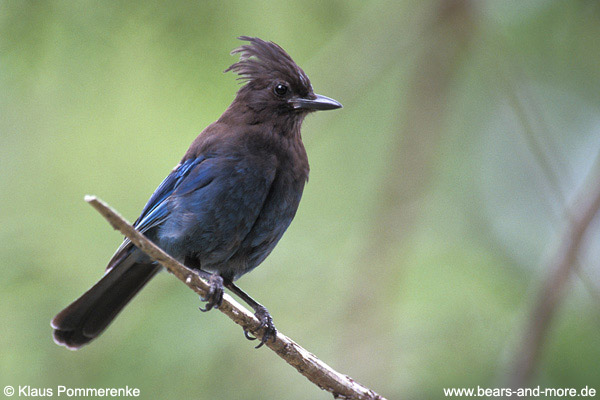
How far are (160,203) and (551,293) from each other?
7.34ft

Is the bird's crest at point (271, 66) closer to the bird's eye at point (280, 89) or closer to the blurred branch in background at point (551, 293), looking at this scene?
the bird's eye at point (280, 89)

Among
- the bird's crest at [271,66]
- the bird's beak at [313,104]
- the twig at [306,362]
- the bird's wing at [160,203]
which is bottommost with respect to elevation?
the twig at [306,362]

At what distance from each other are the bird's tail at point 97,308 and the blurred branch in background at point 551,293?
224 cm

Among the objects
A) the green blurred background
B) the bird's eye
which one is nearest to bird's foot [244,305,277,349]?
the green blurred background

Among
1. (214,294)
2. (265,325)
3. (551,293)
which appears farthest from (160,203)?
(551,293)

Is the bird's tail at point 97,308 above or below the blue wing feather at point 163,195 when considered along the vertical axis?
below

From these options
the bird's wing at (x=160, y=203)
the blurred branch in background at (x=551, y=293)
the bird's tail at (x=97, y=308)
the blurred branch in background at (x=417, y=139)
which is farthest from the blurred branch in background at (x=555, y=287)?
the bird's tail at (x=97, y=308)

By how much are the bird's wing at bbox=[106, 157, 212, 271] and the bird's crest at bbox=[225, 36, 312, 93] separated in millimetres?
648

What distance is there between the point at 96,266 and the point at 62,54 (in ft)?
5.80

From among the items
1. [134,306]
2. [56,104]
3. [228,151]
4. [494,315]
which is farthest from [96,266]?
[494,315]

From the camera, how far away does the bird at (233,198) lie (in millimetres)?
3963

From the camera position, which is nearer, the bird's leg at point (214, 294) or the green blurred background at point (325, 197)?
the bird's leg at point (214, 294)

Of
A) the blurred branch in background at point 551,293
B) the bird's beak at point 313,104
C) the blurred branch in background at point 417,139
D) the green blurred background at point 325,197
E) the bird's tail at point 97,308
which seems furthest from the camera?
the blurred branch in background at point 417,139

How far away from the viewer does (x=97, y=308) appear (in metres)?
4.58
